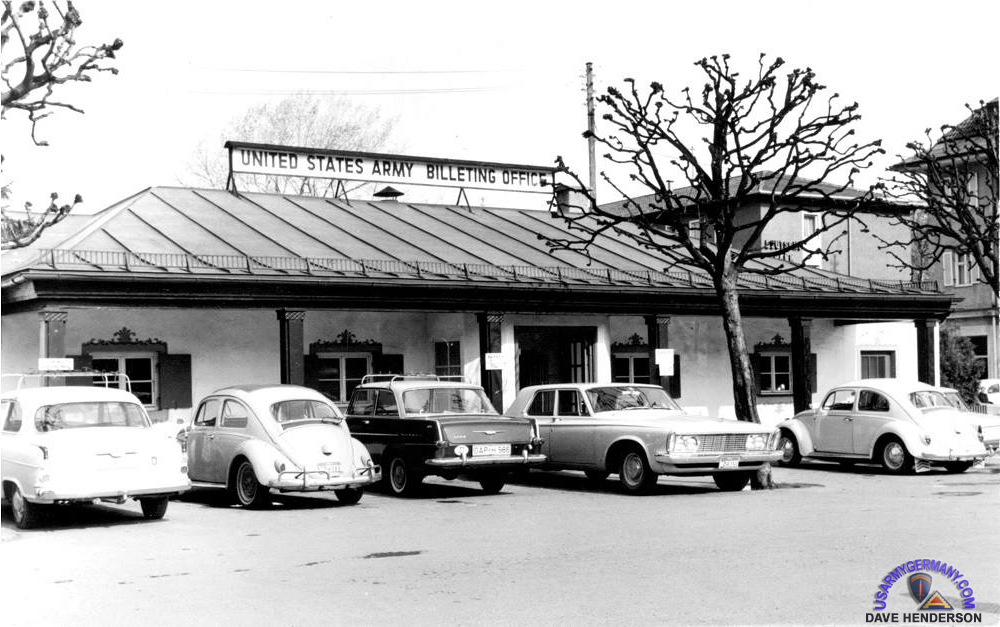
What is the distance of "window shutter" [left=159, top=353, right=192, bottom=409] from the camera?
Answer: 2206 cm

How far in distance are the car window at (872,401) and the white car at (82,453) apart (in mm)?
11473

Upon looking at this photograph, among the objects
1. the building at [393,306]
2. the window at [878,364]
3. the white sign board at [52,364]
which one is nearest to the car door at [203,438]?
the white sign board at [52,364]

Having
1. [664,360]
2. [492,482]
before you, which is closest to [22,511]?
[492,482]

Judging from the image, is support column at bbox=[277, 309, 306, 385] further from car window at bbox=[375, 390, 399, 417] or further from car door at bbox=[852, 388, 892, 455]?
car door at bbox=[852, 388, 892, 455]

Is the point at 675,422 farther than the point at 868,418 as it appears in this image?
No

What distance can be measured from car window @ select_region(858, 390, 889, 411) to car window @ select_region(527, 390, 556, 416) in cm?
556

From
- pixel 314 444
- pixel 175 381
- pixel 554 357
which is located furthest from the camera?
pixel 554 357

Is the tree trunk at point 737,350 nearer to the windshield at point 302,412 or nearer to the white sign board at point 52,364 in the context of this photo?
the windshield at point 302,412

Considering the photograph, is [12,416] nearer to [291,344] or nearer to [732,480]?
[291,344]

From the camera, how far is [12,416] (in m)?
13.5

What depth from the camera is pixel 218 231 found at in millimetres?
23359

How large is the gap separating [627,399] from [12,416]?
851 cm

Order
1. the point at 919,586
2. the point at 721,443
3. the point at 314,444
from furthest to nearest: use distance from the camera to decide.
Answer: the point at 721,443
the point at 314,444
the point at 919,586

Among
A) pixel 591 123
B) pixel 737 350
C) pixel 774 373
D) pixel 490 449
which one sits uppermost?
pixel 591 123
